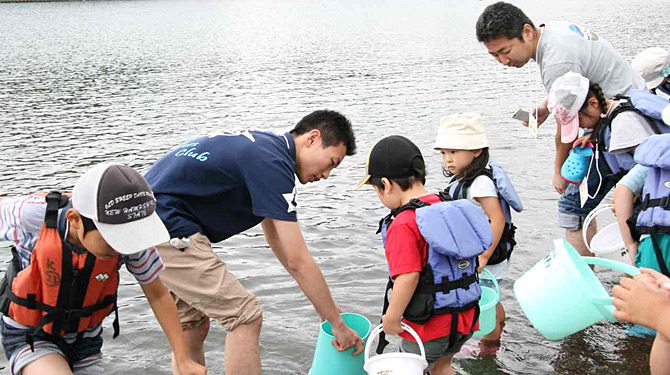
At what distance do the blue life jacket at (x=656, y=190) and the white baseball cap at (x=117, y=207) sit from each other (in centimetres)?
272

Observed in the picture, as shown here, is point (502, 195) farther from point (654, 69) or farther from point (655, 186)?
point (654, 69)

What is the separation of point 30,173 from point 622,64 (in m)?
9.27

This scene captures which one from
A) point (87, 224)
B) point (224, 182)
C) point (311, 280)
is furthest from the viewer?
point (224, 182)

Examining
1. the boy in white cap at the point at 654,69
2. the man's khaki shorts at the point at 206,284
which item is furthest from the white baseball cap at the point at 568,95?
the boy in white cap at the point at 654,69

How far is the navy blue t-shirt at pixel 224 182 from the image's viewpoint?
157 inches

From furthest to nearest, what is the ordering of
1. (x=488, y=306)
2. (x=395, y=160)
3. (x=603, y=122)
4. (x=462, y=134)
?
(x=603, y=122) < (x=462, y=134) < (x=488, y=306) < (x=395, y=160)

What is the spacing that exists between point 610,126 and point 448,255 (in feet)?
6.01

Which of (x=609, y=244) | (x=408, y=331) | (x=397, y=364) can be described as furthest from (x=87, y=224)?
(x=609, y=244)

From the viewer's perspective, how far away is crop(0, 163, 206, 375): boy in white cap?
3254mm

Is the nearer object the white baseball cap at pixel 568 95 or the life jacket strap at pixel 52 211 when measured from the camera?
the life jacket strap at pixel 52 211

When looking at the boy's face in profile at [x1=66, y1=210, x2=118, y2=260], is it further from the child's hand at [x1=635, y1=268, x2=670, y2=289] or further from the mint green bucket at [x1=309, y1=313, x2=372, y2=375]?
the child's hand at [x1=635, y1=268, x2=670, y2=289]

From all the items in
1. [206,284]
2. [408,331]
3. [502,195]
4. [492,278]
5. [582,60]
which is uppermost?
[582,60]

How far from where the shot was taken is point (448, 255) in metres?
3.72

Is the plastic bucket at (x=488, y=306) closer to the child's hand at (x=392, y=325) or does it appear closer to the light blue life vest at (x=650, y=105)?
the child's hand at (x=392, y=325)
